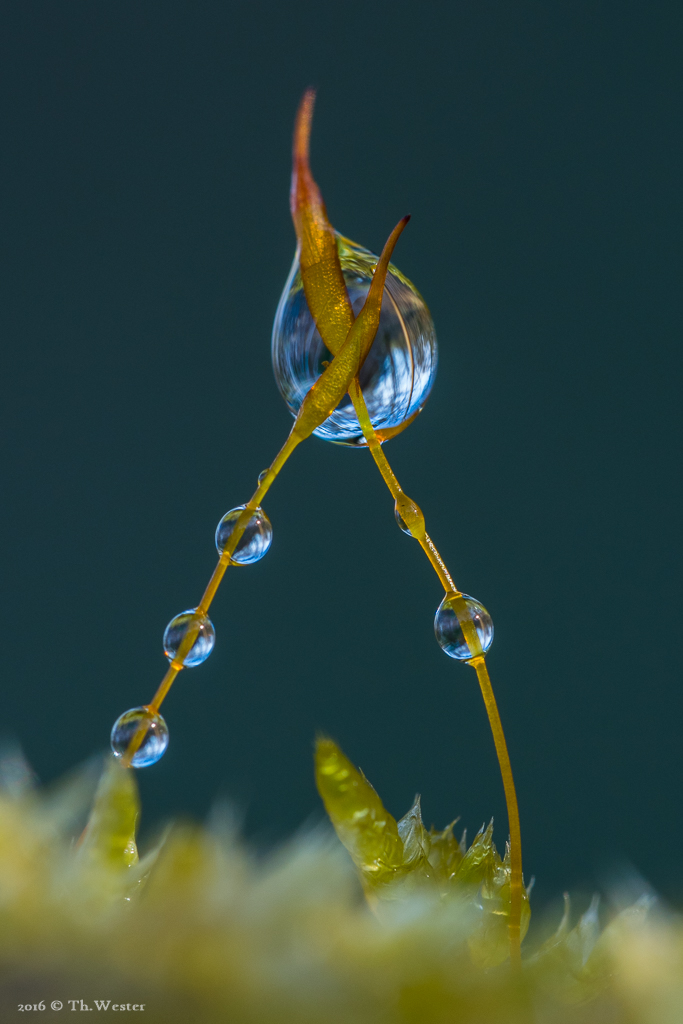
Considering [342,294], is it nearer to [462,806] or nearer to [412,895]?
[412,895]

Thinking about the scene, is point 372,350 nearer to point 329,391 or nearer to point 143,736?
point 329,391

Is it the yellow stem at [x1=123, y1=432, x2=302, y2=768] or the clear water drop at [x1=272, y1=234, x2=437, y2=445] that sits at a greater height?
the clear water drop at [x1=272, y1=234, x2=437, y2=445]

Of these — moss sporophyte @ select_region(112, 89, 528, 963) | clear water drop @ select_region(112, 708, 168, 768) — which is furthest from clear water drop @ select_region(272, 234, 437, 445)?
clear water drop @ select_region(112, 708, 168, 768)

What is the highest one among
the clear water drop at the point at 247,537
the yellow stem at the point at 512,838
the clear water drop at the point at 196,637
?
the clear water drop at the point at 247,537

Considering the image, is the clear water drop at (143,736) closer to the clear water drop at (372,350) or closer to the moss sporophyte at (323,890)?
the moss sporophyte at (323,890)

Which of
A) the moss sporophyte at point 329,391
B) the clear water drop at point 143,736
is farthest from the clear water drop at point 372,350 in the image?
the clear water drop at point 143,736

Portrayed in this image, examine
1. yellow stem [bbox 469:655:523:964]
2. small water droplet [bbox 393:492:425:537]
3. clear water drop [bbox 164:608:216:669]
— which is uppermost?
small water droplet [bbox 393:492:425:537]

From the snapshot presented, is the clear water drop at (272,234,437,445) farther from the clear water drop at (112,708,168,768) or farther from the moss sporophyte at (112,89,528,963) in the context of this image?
the clear water drop at (112,708,168,768)
